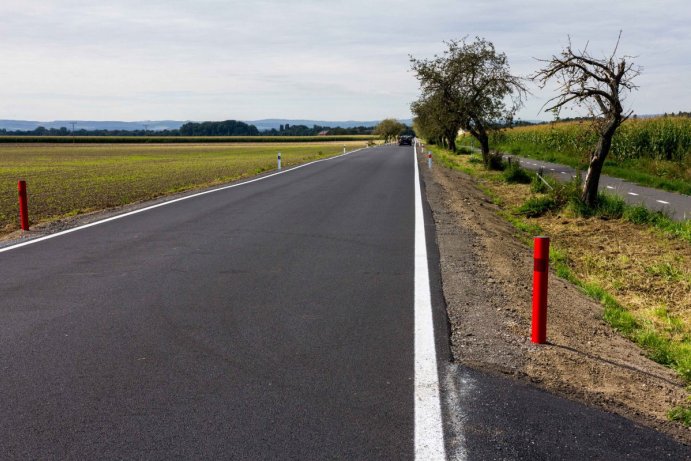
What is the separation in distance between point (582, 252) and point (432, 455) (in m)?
8.36

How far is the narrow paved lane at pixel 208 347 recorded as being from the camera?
13.0ft

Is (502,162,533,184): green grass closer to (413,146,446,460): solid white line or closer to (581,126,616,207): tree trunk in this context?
(581,126,616,207): tree trunk

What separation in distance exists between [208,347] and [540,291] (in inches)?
113

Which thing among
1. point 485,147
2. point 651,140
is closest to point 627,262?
point 651,140

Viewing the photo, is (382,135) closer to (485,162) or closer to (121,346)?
(485,162)

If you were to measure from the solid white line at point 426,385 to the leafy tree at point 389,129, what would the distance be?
15166 centimetres

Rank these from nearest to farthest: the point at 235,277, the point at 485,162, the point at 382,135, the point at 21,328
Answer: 1. the point at 21,328
2. the point at 235,277
3. the point at 485,162
4. the point at 382,135

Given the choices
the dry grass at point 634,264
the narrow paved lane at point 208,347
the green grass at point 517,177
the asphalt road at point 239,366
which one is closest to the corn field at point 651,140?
the green grass at point 517,177

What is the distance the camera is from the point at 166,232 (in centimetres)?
1191

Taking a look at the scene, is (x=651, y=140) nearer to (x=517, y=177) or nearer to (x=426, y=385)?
(x=517, y=177)

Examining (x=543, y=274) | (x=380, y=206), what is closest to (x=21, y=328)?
(x=543, y=274)

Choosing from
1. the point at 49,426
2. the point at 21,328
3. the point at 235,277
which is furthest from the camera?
the point at 235,277

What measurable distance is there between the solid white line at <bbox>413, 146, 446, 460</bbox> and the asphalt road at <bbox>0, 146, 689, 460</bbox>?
0.06m

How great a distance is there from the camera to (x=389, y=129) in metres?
162
